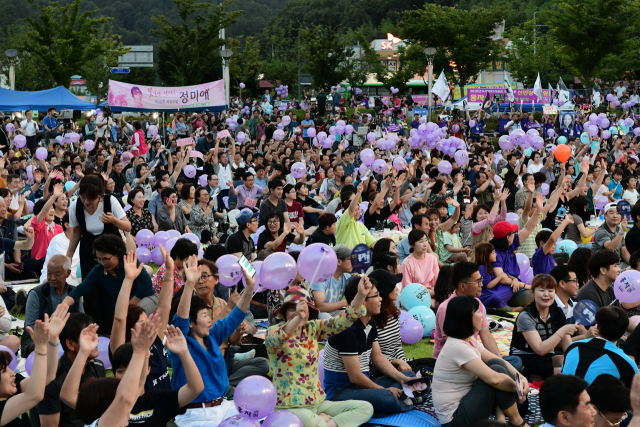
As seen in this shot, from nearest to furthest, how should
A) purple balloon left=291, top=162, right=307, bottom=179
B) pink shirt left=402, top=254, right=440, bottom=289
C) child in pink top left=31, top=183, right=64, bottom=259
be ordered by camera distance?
pink shirt left=402, top=254, right=440, bottom=289, child in pink top left=31, top=183, right=64, bottom=259, purple balloon left=291, top=162, right=307, bottom=179

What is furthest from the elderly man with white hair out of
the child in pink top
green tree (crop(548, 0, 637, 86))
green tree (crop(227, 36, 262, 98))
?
green tree (crop(227, 36, 262, 98))

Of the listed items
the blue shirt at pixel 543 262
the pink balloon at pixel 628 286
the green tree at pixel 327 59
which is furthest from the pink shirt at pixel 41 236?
the green tree at pixel 327 59

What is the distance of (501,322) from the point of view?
7500 mm

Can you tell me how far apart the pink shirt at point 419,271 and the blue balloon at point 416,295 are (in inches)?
8.7

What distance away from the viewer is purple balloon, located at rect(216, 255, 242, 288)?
5730 millimetres

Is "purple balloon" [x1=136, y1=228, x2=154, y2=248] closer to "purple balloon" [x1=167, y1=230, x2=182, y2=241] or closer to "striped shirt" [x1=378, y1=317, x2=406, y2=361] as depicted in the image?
"purple balloon" [x1=167, y1=230, x2=182, y2=241]

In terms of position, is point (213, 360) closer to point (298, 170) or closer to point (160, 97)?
point (298, 170)

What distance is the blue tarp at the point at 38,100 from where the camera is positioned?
22.3 m

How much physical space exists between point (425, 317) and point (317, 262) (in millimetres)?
2349

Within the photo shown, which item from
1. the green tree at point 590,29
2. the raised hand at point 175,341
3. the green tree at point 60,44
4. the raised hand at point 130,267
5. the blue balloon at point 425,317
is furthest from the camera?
the green tree at point 590,29

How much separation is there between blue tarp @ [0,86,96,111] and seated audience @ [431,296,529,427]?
20.4 m

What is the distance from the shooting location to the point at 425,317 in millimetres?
7059

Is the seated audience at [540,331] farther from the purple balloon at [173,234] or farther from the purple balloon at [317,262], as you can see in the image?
the purple balloon at [173,234]

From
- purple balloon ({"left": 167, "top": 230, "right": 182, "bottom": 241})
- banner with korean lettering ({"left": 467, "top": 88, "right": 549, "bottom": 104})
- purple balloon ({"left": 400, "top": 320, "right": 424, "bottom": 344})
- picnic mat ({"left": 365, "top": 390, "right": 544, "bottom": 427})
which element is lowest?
banner with korean lettering ({"left": 467, "top": 88, "right": 549, "bottom": 104})
